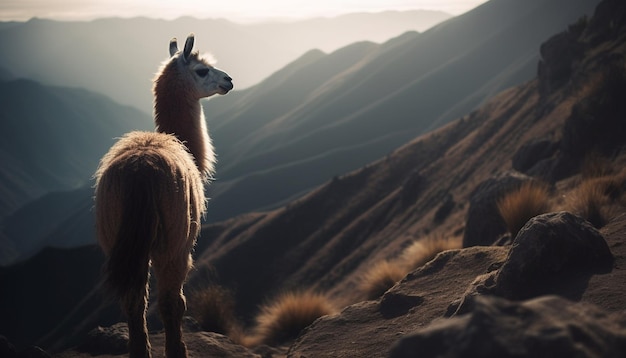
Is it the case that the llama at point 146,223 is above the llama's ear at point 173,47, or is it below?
below

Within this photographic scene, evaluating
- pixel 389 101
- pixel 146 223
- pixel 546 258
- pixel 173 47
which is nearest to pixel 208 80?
pixel 173 47

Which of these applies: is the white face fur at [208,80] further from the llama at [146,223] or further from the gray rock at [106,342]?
the gray rock at [106,342]

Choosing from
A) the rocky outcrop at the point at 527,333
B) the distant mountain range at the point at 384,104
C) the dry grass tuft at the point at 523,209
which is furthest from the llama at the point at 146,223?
the distant mountain range at the point at 384,104

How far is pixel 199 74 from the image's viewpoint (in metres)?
8.64

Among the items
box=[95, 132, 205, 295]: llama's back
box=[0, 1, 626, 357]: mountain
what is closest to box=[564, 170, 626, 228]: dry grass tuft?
box=[0, 1, 626, 357]: mountain

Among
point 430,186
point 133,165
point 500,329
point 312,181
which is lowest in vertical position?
point 312,181

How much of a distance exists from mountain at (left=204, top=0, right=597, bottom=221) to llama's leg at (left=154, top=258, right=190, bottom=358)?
112 m

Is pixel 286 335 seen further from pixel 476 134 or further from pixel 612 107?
pixel 476 134

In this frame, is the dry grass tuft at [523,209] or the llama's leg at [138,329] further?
the dry grass tuft at [523,209]

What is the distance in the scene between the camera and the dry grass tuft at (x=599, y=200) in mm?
9938

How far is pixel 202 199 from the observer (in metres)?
6.73

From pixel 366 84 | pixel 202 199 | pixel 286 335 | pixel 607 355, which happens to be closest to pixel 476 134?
pixel 286 335

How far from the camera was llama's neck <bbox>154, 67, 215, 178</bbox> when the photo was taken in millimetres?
7941

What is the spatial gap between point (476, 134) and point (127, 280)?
4064 cm
